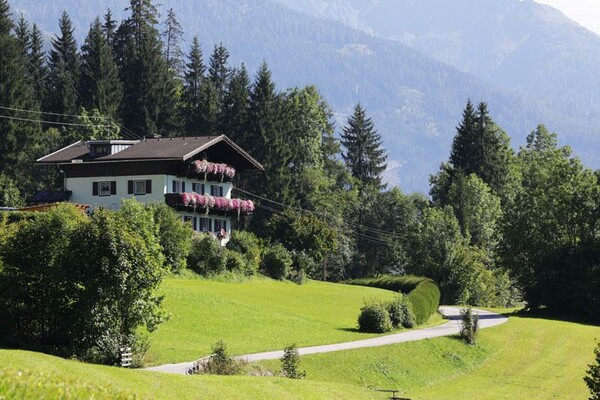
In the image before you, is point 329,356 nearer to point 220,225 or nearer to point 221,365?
point 221,365

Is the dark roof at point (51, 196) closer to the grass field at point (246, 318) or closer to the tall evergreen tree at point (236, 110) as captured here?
the grass field at point (246, 318)

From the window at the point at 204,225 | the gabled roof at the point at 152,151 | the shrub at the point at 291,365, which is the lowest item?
the shrub at the point at 291,365

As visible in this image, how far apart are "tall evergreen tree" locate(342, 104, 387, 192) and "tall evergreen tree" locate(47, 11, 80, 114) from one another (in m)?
40.2

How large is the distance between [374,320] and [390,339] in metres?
4.12

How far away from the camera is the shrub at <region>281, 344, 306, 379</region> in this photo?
35.9 metres

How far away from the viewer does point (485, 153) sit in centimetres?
12688

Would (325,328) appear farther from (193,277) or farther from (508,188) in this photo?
(508,188)

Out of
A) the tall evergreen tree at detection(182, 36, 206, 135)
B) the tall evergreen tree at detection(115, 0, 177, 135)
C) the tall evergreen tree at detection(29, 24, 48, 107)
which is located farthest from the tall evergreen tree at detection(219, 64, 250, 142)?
the tall evergreen tree at detection(29, 24, 48, 107)

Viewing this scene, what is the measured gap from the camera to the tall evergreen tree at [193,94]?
111938 mm

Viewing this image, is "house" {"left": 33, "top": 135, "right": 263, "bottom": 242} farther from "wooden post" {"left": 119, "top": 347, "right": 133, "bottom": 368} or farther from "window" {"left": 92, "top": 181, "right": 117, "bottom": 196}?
"wooden post" {"left": 119, "top": 347, "right": 133, "bottom": 368}

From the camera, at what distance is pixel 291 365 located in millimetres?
36094

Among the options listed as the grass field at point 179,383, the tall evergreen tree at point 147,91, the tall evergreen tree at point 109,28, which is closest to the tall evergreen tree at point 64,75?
the tall evergreen tree at point 109,28

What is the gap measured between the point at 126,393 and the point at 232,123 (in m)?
96.4

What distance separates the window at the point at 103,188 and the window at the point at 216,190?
870cm
